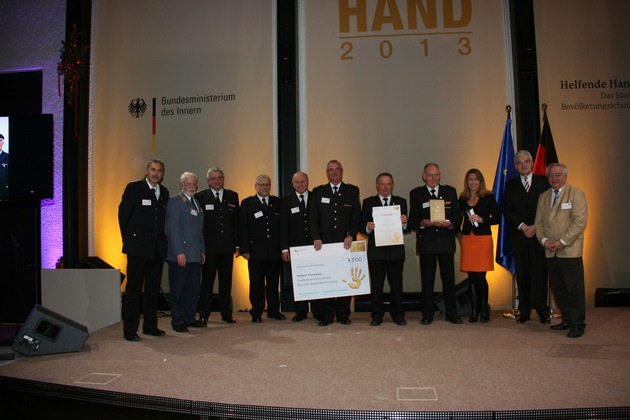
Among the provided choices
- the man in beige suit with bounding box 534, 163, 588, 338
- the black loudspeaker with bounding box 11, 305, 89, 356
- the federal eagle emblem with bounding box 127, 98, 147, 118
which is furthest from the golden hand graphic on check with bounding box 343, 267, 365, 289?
the federal eagle emblem with bounding box 127, 98, 147, 118

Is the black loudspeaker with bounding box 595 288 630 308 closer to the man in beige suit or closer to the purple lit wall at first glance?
the man in beige suit

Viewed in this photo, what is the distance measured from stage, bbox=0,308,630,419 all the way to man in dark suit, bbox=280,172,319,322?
78cm

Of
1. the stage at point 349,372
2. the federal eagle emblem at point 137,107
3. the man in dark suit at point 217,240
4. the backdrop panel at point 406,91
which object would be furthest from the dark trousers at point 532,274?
the federal eagle emblem at point 137,107

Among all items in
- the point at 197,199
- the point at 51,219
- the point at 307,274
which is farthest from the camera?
the point at 51,219

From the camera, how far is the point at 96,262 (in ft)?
21.4

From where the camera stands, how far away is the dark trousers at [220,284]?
5945 millimetres

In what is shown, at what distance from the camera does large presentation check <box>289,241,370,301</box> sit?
18.1 feet

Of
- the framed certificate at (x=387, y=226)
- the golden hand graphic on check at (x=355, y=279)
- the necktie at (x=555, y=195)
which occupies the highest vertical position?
the necktie at (x=555, y=195)

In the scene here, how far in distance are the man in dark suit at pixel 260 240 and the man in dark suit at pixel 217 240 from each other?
0.49ft

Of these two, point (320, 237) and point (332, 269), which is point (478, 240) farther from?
point (320, 237)

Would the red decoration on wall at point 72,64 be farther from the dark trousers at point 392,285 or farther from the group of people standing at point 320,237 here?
the dark trousers at point 392,285

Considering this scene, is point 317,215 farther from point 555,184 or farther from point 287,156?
point 555,184

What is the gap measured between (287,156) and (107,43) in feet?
10.6

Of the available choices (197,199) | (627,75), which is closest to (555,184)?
(627,75)
